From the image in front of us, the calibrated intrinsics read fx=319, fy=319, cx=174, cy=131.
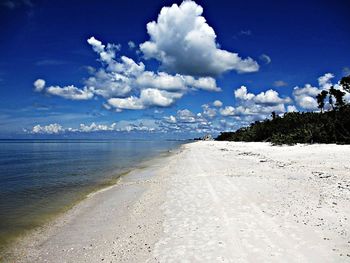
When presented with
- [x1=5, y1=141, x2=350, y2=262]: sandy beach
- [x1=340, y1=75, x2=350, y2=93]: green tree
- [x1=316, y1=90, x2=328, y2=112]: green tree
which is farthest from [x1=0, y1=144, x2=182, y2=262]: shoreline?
[x1=316, y1=90, x2=328, y2=112]: green tree

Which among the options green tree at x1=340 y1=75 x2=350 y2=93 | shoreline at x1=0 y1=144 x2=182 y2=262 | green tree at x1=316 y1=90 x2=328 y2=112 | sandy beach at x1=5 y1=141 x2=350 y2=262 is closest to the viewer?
sandy beach at x1=5 y1=141 x2=350 y2=262

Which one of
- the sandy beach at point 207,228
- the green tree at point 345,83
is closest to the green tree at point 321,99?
the green tree at point 345,83

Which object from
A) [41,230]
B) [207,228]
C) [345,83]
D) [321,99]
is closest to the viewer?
[207,228]

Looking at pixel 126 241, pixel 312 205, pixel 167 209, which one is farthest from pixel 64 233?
pixel 312 205

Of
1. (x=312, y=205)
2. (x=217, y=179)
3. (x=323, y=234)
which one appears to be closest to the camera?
(x=323, y=234)

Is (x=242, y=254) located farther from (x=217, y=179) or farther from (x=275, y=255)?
(x=217, y=179)

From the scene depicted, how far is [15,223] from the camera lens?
13492mm

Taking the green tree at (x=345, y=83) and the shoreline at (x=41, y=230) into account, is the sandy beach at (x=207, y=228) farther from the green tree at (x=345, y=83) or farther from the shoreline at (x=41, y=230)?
the green tree at (x=345, y=83)

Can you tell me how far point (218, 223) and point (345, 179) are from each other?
1161cm

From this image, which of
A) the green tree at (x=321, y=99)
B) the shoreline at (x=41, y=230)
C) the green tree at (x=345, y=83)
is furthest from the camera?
the green tree at (x=321, y=99)

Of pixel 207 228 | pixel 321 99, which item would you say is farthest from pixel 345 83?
pixel 207 228

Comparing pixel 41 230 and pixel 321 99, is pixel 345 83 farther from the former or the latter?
pixel 41 230

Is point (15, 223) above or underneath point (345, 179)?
underneath

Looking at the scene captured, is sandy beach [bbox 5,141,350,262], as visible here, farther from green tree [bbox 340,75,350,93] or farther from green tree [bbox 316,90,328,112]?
green tree [bbox 316,90,328,112]
